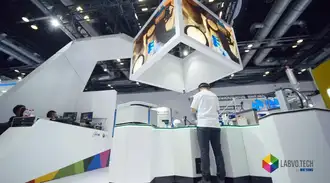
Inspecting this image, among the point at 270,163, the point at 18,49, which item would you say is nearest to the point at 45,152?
the point at 270,163

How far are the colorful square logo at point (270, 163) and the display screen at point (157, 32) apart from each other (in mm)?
2143

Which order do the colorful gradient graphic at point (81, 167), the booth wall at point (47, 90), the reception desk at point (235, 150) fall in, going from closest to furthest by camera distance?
the reception desk at point (235, 150)
the colorful gradient graphic at point (81, 167)
the booth wall at point (47, 90)

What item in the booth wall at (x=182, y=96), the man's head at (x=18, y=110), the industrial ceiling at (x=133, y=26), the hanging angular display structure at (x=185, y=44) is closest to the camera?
the hanging angular display structure at (x=185, y=44)

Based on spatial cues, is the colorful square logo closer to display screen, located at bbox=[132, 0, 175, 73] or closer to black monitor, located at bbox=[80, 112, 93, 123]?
display screen, located at bbox=[132, 0, 175, 73]

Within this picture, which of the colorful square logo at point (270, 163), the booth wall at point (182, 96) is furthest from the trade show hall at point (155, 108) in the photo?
the booth wall at point (182, 96)

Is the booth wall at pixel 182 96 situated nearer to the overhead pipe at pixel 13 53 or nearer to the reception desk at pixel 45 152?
the overhead pipe at pixel 13 53

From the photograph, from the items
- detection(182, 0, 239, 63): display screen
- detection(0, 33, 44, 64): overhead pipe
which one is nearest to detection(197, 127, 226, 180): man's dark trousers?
detection(182, 0, 239, 63): display screen

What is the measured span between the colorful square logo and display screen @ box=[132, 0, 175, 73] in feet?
7.03

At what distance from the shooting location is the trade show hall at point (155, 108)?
2135 mm

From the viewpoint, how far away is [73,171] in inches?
148

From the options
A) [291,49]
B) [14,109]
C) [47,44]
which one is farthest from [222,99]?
[47,44]

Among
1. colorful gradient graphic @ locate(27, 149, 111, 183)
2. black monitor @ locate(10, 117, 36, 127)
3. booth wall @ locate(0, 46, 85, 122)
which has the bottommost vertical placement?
colorful gradient graphic @ locate(27, 149, 111, 183)

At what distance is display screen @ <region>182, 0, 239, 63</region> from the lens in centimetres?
250

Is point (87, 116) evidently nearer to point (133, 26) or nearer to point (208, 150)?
point (133, 26)
